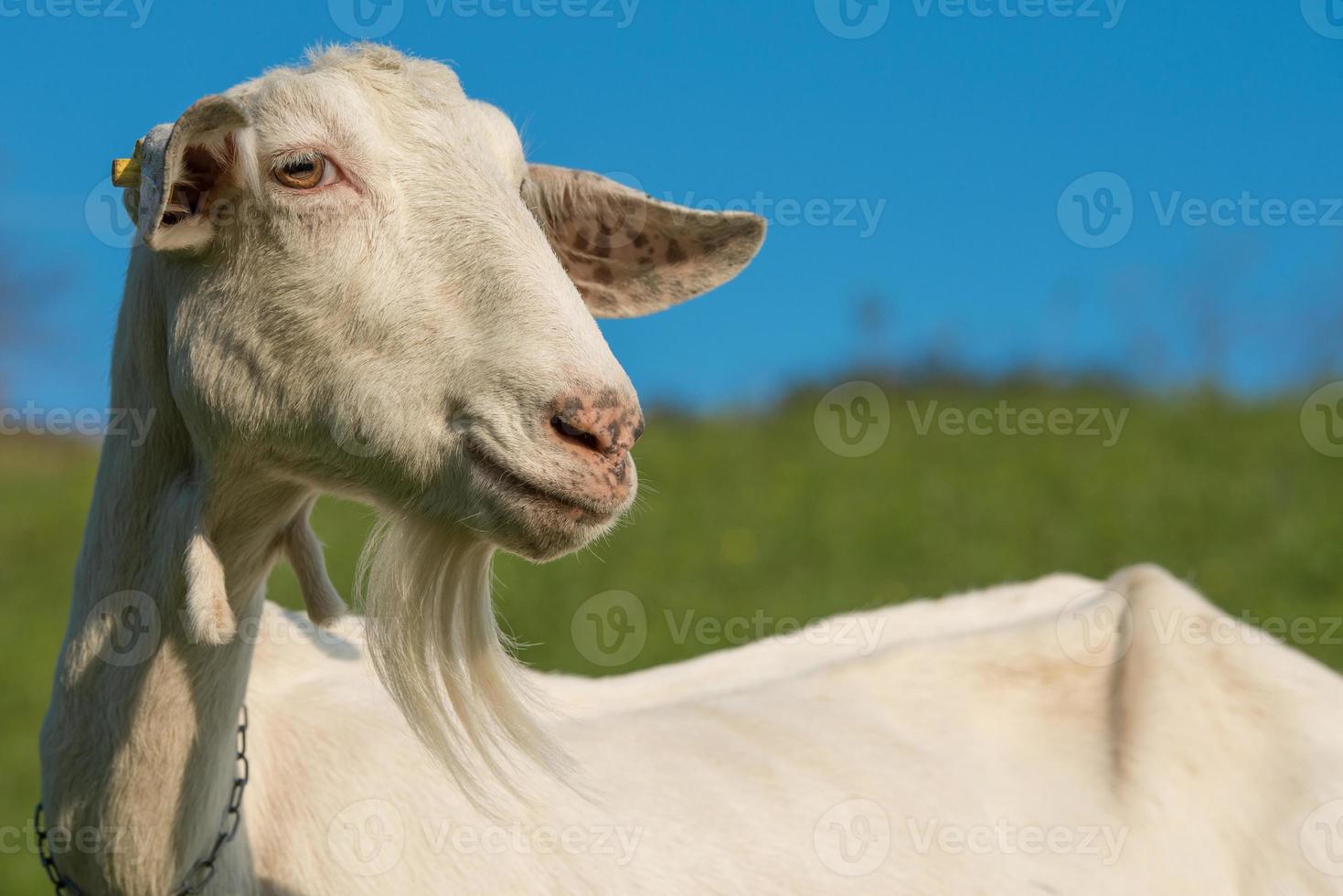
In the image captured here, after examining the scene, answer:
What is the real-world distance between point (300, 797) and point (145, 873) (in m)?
0.40

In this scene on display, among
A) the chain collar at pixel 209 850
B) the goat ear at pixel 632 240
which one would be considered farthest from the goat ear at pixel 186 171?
the chain collar at pixel 209 850

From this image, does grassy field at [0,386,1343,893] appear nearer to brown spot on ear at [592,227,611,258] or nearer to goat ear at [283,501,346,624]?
brown spot on ear at [592,227,611,258]

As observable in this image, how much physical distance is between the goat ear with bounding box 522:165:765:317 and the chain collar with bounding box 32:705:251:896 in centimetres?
121

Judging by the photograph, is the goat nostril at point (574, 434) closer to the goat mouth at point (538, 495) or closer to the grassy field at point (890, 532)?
the goat mouth at point (538, 495)

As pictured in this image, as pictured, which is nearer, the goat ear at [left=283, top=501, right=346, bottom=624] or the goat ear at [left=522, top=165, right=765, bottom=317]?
the goat ear at [left=283, top=501, right=346, bottom=624]

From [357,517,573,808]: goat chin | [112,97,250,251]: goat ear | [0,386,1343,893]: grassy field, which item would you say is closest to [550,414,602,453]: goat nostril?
[357,517,573,808]: goat chin

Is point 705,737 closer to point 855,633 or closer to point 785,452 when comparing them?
point 855,633

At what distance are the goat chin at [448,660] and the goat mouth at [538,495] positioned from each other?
317mm

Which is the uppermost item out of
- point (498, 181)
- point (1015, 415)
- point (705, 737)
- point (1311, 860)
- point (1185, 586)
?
point (1015, 415)

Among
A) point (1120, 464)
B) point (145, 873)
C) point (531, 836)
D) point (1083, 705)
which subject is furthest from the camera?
point (1120, 464)

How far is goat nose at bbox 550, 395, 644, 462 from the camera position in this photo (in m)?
2.12

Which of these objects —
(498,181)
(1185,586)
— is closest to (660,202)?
(498,181)

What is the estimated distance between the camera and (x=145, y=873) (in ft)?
8.14

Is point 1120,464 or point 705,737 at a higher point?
point 1120,464
